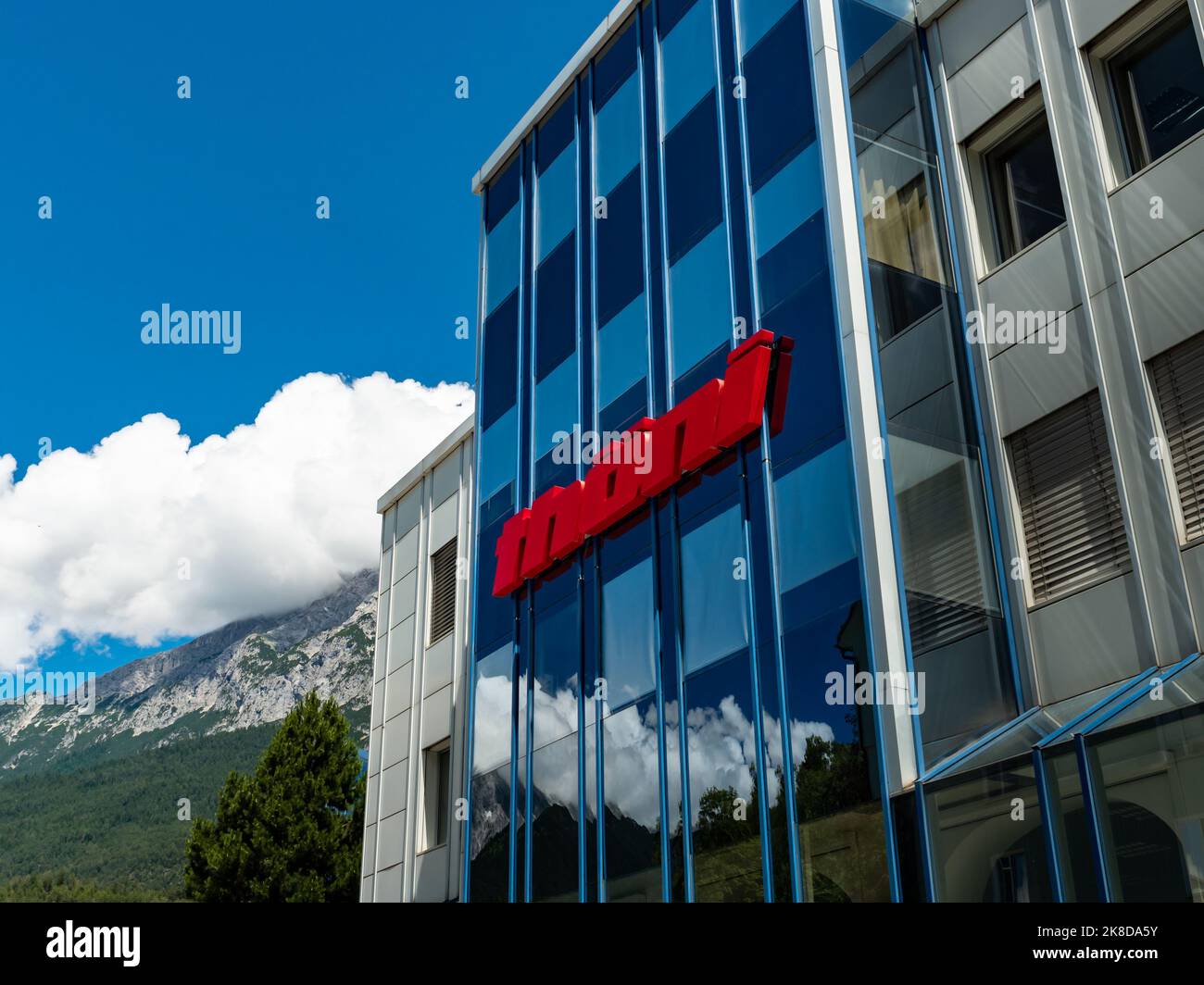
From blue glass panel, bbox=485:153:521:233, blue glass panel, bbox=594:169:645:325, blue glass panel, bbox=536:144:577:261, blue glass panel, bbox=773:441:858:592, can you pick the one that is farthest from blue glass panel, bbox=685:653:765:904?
blue glass panel, bbox=485:153:521:233

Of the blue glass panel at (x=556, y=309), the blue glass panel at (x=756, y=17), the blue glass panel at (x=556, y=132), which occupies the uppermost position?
the blue glass panel at (x=556, y=132)

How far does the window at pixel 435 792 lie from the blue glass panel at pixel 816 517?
41.7 ft

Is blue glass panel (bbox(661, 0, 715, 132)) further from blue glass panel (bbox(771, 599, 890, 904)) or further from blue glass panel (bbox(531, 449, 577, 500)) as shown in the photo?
blue glass panel (bbox(771, 599, 890, 904))

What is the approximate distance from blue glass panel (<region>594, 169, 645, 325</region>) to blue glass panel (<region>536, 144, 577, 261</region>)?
131cm

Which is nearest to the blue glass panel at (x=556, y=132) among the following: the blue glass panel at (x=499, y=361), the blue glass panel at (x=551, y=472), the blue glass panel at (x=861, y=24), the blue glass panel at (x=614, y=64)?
the blue glass panel at (x=614, y=64)

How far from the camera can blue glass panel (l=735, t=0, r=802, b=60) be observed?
57.4ft

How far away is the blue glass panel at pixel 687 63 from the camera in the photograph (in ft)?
62.5

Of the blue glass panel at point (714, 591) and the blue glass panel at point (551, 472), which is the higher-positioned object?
the blue glass panel at point (551, 472)

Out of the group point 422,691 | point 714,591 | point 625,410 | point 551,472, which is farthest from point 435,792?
point 714,591

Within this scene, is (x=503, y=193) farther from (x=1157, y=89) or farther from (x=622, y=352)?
(x=1157, y=89)

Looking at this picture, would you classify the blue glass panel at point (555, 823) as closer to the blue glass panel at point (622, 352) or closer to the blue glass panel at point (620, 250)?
the blue glass panel at point (622, 352)

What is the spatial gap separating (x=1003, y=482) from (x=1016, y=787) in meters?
4.33

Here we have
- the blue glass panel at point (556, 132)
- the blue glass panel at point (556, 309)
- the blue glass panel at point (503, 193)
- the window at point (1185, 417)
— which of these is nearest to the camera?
the window at point (1185, 417)
